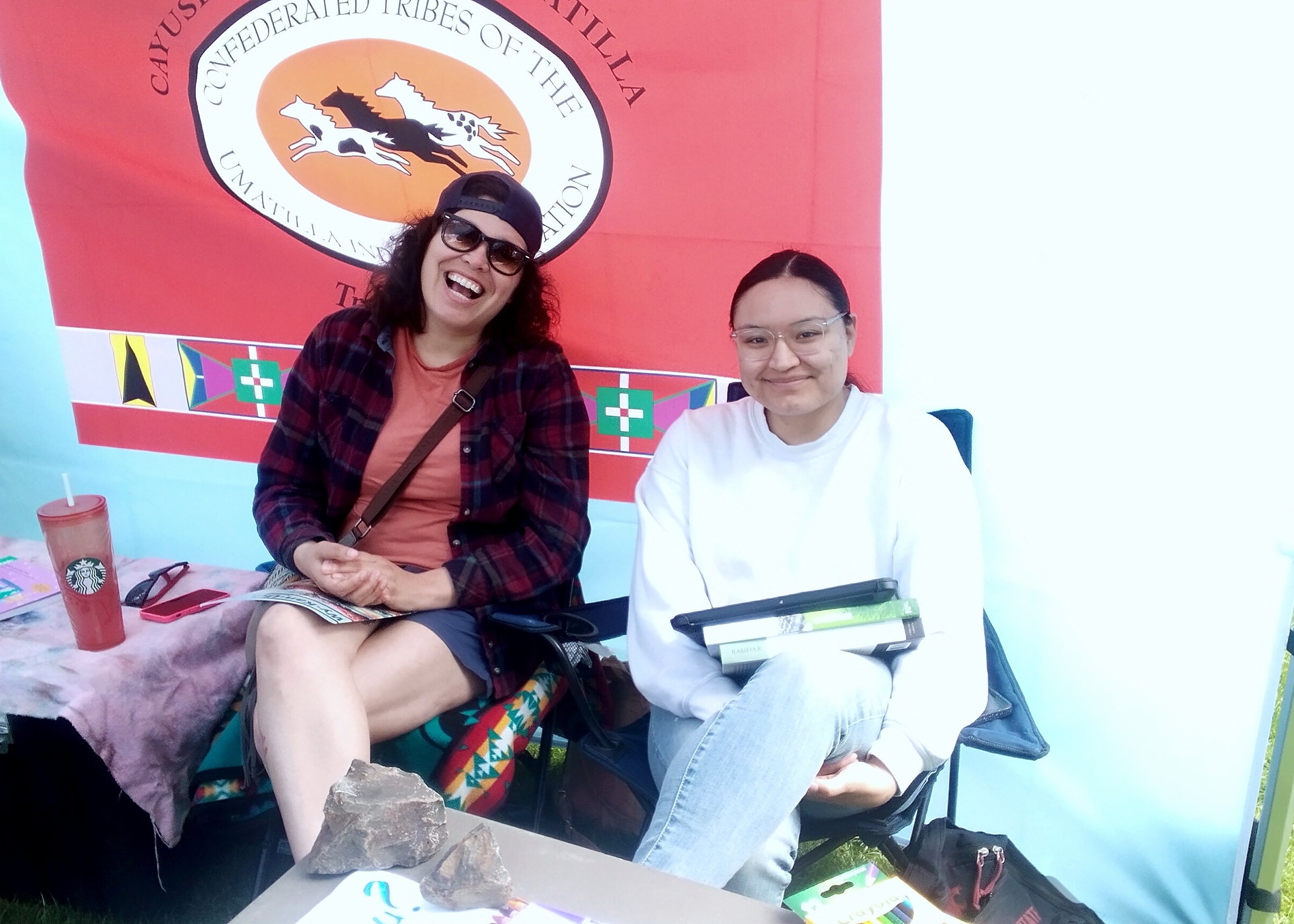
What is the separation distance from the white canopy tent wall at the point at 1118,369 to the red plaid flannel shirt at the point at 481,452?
0.76 meters

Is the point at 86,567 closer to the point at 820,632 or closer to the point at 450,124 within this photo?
the point at 450,124

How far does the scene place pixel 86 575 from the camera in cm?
169

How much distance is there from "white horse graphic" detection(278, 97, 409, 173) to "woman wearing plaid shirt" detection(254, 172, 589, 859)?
252 millimetres

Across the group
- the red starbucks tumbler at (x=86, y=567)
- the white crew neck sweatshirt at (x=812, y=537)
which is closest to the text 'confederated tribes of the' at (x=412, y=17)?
the white crew neck sweatshirt at (x=812, y=537)

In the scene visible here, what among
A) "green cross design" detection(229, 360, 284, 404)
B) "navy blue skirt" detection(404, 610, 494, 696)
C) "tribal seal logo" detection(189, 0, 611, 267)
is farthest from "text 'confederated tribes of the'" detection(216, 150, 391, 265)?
"navy blue skirt" detection(404, 610, 494, 696)

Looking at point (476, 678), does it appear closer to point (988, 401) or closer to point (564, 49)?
point (988, 401)

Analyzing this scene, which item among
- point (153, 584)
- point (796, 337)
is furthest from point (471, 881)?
point (153, 584)

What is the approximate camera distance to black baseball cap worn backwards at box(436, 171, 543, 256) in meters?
1.88

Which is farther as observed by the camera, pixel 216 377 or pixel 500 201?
pixel 216 377

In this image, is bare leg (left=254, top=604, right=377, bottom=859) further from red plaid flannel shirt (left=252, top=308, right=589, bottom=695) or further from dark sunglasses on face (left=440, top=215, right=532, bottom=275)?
dark sunglasses on face (left=440, top=215, right=532, bottom=275)

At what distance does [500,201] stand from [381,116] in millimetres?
540

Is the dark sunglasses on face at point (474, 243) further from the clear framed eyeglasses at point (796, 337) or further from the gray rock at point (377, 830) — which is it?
the gray rock at point (377, 830)

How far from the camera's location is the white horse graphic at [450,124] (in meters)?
2.14

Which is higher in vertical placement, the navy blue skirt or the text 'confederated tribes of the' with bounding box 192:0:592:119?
the text 'confederated tribes of the' with bounding box 192:0:592:119
